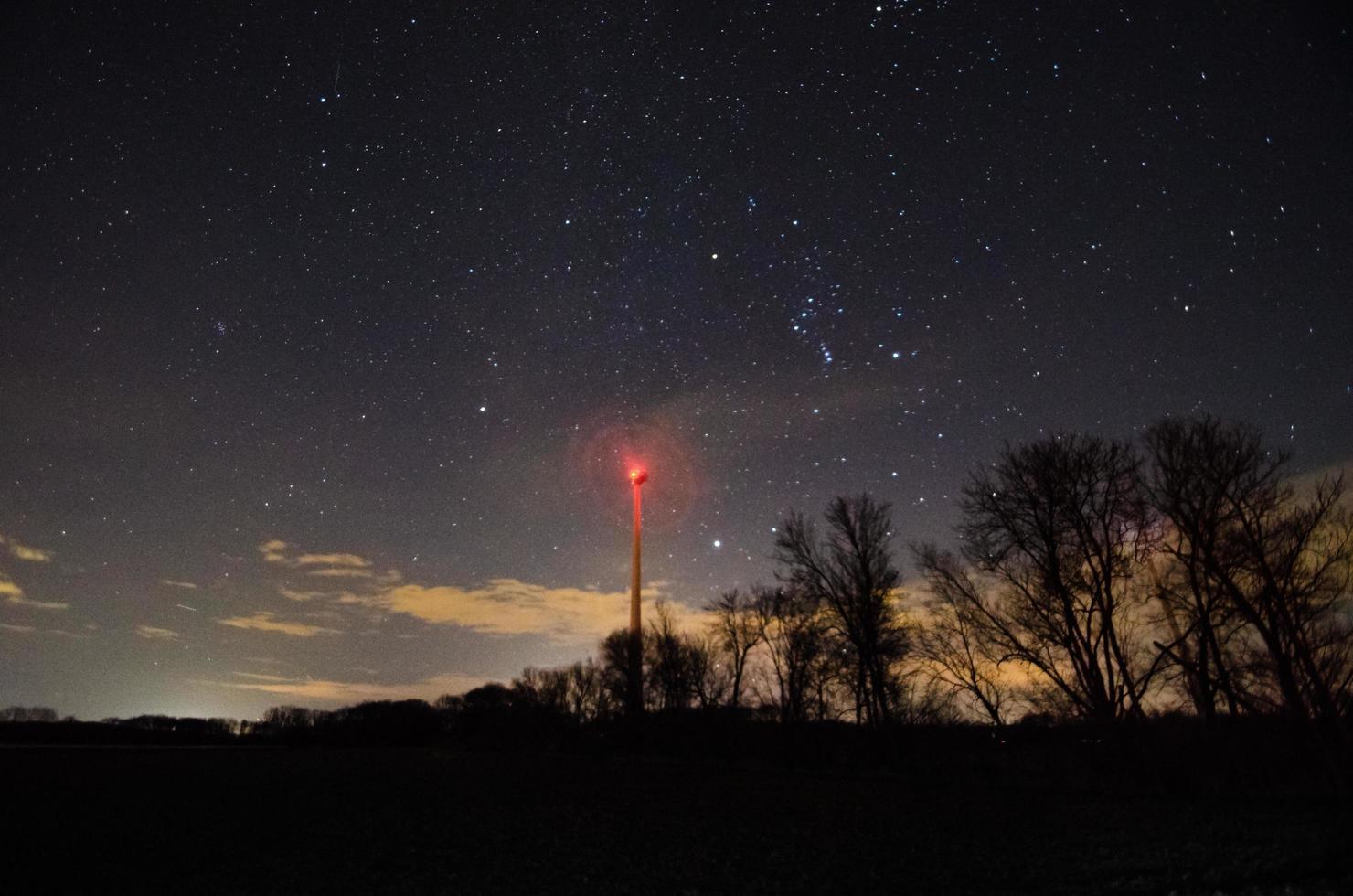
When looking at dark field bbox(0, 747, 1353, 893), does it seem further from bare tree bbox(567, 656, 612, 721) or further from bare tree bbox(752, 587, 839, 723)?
bare tree bbox(567, 656, 612, 721)

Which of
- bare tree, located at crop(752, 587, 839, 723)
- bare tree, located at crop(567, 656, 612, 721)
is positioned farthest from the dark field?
bare tree, located at crop(567, 656, 612, 721)

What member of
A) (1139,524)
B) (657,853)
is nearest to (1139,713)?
(1139,524)

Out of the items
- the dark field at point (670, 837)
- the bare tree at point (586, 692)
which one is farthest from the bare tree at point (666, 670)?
the dark field at point (670, 837)

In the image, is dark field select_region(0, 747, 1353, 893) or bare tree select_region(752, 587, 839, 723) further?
bare tree select_region(752, 587, 839, 723)

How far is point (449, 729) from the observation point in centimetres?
10400

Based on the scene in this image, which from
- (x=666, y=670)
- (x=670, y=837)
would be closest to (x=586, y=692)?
(x=666, y=670)

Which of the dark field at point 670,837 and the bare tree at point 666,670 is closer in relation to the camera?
the dark field at point 670,837

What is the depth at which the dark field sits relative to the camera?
11.7m

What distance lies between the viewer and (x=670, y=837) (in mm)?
16625

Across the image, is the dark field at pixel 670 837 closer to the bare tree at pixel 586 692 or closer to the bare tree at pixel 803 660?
the bare tree at pixel 803 660

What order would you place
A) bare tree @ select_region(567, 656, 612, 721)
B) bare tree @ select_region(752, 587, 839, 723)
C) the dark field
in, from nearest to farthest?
the dark field < bare tree @ select_region(752, 587, 839, 723) < bare tree @ select_region(567, 656, 612, 721)

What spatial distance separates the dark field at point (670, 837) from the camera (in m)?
11.7

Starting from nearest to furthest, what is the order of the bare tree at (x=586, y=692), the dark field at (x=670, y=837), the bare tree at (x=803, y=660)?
the dark field at (x=670, y=837), the bare tree at (x=803, y=660), the bare tree at (x=586, y=692)

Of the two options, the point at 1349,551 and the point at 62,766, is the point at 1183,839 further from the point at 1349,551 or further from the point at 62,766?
the point at 62,766
